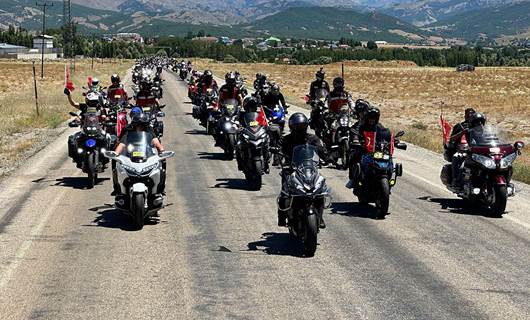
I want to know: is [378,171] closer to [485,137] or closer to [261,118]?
[485,137]

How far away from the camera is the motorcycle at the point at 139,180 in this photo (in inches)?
445

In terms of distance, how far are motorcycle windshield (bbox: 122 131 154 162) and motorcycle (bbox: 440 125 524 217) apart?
543cm

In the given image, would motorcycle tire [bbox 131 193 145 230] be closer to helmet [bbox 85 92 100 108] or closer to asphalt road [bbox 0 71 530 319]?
asphalt road [bbox 0 71 530 319]

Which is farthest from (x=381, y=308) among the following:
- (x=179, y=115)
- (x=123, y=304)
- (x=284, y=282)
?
(x=179, y=115)

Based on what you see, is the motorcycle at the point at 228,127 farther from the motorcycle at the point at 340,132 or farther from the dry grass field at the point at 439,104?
the dry grass field at the point at 439,104

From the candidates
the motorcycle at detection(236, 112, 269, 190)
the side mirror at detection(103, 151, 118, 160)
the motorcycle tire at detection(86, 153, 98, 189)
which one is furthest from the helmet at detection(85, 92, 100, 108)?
the side mirror at detection(103, 151, 118, 160)

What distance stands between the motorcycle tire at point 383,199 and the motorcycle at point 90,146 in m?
5.88

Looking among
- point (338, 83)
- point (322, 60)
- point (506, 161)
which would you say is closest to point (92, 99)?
point (338, 83)

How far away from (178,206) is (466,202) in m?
5.21

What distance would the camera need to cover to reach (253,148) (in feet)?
50.0

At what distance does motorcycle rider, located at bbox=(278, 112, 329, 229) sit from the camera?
10.3m

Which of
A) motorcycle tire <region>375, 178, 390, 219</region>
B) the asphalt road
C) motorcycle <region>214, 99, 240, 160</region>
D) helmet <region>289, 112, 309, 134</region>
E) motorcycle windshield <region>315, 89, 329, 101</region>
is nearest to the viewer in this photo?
the asphalt road

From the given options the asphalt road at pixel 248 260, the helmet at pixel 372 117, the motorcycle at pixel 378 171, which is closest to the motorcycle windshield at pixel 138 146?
the asphalt road at pixel 248 260

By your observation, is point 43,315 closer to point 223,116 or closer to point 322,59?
point 223,116
